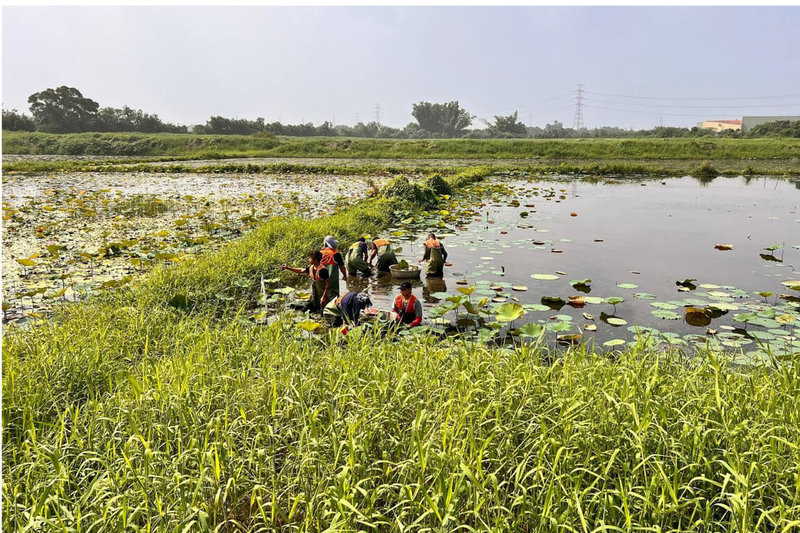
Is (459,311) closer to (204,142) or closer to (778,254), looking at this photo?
(778,254)

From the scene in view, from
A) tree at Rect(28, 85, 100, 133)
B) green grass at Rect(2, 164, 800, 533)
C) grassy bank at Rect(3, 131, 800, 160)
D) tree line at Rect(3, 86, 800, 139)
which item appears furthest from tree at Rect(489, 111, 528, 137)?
green grass at Rect(2, 164, 800, 533)

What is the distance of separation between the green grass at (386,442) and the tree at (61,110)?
61520mm

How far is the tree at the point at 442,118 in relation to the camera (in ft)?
272

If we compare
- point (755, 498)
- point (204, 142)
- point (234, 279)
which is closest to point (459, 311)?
point (234, 279)

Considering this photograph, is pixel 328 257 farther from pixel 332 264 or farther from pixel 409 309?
pixel 409 309

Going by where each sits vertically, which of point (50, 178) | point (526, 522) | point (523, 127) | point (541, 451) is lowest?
point (526, 522)

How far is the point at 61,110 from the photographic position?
5191cm

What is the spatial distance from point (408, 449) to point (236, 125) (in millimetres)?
66606

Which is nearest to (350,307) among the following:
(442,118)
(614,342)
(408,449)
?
(408,449)

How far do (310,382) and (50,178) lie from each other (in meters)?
22.5

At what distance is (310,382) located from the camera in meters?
3.31

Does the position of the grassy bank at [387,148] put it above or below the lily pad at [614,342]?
above

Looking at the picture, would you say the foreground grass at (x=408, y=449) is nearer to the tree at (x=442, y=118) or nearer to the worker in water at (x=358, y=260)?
the worker in water at (x=358, y=260)

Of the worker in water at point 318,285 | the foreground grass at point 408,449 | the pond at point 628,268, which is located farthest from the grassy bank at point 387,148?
the foreground grass at point 408,449
